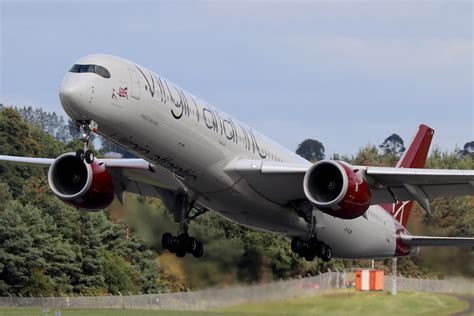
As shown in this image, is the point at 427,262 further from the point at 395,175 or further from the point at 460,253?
the point at 395,175

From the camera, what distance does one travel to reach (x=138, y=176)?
37.7m

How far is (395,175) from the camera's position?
35750mm

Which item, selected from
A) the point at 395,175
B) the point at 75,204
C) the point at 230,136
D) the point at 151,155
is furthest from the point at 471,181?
→ the point at 75,204

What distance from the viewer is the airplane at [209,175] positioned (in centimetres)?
3184

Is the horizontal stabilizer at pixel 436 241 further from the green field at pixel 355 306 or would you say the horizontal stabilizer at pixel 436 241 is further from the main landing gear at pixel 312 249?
the main landing gear at pixel 312 249

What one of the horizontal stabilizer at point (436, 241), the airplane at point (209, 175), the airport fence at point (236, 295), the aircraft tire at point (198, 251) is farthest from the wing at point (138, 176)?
the horizontal stabilizer at point (436, 241)

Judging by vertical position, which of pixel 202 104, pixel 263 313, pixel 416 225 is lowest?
pixel 263 313

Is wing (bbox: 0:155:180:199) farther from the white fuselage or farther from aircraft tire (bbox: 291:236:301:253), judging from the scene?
aircraft tire (bbox: 291:236:301:253)

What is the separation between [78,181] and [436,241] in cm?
1205

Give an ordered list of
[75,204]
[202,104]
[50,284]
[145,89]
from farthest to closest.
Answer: [50,284] → [75,204] → [202,104] → [145,89]

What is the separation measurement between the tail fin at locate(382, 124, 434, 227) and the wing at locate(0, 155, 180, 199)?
29.9ft

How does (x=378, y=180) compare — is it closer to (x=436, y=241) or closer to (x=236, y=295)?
(x=436, y=241)

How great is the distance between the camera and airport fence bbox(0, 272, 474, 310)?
39.9 meters

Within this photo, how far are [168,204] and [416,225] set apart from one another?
406 inches
